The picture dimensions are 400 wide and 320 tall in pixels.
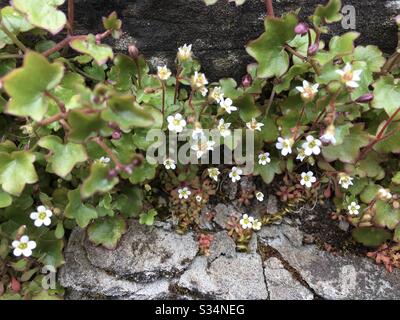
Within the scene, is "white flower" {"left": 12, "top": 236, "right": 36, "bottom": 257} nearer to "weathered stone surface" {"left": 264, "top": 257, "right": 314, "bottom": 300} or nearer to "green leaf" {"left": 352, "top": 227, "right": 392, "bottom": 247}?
"weathered stone surface" {"left": 264, "top": 257, "right": 314, "bottom": 300}

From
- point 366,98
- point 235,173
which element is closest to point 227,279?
point 235,173

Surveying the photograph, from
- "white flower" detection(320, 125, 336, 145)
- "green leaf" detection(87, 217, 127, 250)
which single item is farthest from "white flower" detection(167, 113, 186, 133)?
"white flower" detection(320, 125, 336, 145)

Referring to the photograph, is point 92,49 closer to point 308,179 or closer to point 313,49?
point 313,49

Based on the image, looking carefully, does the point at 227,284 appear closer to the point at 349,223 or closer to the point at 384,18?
the point at 349,223

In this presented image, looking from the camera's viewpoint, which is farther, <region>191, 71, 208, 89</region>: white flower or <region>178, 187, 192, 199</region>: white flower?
<region>178, 187, 192, 199</region>: white flower

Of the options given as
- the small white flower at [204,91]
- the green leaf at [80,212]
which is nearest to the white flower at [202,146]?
the small white flower at [204,91]

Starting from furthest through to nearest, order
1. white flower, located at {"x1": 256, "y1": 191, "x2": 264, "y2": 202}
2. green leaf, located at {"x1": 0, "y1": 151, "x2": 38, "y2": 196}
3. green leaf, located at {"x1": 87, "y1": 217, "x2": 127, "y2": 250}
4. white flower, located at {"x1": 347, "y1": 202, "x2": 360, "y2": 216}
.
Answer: white flower, located at {"x1": 256, "y1": 191, "x2": 264, "y2": 202} < white flower, located at {"x1": 347, "y1": 202, "x2": 360, "y2": 216} < green leaf, located at {"x1": 87, "y1": 217, "x2": 127, "y2": 250} < green leaf, located at {"x1": 0, "y1": 151, "x2": 38, "y2": 196}

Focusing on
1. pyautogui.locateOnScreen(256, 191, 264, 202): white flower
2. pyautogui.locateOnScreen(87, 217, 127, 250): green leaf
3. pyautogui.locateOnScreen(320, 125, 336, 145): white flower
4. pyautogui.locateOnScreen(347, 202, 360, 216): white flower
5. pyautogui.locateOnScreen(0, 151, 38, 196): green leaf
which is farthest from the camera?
pyautogui.locateOnScreen(256, 191, 264, 202): white flower

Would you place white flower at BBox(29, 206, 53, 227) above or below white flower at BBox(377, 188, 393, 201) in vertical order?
below
